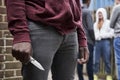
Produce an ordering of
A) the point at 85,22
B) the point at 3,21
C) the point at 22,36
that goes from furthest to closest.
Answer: the point at 85,22
the point at 3,21
the point at 22,36

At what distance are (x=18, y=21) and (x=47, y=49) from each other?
0.90 ft

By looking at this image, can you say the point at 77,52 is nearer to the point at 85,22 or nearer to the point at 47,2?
the point at 47,2

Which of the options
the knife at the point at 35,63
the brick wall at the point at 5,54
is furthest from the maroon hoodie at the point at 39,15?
the brick wall at the point at 5,54

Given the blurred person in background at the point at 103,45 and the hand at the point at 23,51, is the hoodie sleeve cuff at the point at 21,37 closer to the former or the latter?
the hand at the point at 23,51

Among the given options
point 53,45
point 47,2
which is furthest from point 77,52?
point 47,2

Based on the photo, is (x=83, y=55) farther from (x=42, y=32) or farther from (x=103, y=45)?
(x=103, y=45)

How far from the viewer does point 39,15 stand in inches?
95.1

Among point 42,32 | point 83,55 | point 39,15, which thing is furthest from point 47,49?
point 83,55

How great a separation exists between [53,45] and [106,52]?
20.3 ft

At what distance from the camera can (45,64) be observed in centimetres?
241

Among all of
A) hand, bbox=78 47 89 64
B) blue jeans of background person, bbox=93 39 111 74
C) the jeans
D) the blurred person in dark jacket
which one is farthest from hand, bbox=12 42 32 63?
blue jeans of background person, bbox=93 39 111 74

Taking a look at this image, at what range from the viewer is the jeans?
239 centimetres

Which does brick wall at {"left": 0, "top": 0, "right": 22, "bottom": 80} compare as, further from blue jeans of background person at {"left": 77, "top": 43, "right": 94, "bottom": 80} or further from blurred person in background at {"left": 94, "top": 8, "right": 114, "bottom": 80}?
blurred person in background at {"left": 94, "top": 8, "right": 114, "bottom": 80}

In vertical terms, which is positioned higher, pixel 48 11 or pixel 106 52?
pixel 48 11
